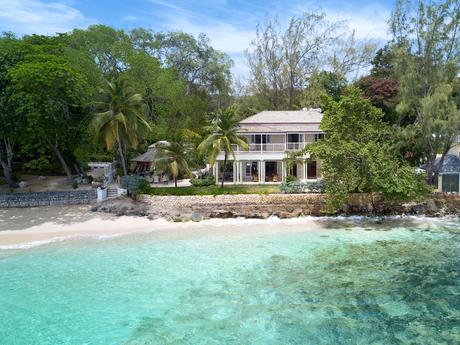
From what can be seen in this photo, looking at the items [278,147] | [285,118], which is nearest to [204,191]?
[278,147]

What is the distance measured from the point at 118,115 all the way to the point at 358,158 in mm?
17242

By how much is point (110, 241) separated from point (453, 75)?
26.8 m

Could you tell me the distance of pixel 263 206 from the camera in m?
26.8

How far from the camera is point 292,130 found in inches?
1326

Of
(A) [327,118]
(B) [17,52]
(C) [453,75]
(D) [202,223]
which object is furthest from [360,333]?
(B) [17,52]

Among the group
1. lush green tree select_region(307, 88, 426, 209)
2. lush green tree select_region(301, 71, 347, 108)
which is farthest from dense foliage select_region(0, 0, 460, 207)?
lush green tree select_region(301, 71, 347, 108)

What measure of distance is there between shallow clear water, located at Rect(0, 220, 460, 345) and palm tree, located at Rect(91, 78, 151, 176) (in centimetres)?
888

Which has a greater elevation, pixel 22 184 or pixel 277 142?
pixel 277 142

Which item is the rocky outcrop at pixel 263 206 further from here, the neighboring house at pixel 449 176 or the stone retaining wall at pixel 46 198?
the neighboring house at pixel 449 176

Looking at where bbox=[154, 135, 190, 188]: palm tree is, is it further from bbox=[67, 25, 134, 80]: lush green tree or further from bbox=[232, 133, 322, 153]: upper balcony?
bbox=[67, 25, 134, 80]: lush green tree

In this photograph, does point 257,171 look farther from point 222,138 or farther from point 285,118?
point 222,138

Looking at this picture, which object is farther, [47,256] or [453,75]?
[453,75]

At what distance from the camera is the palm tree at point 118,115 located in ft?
87.5

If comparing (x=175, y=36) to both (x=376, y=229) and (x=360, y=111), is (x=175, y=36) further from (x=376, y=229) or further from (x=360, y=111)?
(x=376, y=229)
